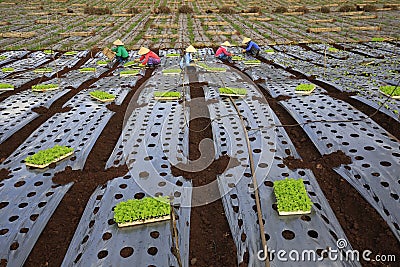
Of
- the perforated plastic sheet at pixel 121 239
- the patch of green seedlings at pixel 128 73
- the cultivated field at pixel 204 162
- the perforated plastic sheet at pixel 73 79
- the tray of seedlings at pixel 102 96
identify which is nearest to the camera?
the perforated plastic sheet at pixel 121 239

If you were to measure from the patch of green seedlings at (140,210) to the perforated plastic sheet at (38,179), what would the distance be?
0.97m

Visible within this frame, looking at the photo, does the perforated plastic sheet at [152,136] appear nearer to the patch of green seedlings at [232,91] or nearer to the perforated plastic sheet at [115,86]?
the perforated plastic sheet at [115,86]

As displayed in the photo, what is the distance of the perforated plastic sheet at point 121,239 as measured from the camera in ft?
10.6

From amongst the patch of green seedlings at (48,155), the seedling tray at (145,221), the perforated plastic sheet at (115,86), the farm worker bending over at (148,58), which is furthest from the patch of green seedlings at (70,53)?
the seedling tray at (145,221)

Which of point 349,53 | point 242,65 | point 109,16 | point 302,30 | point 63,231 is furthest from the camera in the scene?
point 109,16

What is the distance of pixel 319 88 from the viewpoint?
8.09 meters

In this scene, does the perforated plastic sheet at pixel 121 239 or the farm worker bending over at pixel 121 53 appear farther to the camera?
the farm worker bending over at pixel 121 53

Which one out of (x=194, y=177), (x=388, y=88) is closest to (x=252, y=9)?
(x=388, y=88)

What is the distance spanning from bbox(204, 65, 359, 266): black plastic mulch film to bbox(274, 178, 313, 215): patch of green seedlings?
3.8 inches

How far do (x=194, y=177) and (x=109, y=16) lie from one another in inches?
839

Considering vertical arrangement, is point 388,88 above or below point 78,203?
above

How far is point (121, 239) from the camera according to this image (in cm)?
348

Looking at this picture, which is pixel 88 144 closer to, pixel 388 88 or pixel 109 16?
pixel 388 88

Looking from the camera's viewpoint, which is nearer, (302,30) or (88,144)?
(88,144)
